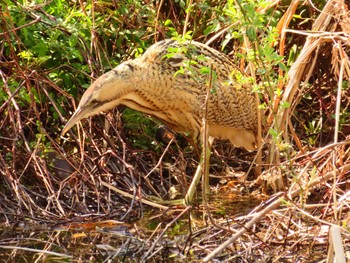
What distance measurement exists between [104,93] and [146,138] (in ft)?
2.82

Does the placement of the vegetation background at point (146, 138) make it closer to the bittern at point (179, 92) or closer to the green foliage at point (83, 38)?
the green foliage at point (83, 38)

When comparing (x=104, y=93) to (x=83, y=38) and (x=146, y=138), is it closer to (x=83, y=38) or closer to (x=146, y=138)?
(x=83, y=38)

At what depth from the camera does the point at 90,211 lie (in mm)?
5207

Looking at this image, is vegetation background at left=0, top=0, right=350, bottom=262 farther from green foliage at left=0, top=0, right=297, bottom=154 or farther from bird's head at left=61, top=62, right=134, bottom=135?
bird's head at left=61, top=62, right=134, bottom=135

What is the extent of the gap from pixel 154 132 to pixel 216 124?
0.46 m

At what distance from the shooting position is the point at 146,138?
20.3ft

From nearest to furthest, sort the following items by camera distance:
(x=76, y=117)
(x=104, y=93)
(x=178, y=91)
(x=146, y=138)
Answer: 1. (x=76, y=117)
2. (x=104, y=93)
3. (x=178, y=91)
4. (x=146, y=138)

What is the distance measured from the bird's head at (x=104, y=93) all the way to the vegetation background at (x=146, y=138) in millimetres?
211

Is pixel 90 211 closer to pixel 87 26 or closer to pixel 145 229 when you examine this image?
pixel 145 229

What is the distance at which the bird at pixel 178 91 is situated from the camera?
557cm

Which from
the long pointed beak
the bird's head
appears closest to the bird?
the bird's head

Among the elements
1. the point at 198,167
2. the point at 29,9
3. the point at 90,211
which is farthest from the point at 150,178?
the point at 29,9

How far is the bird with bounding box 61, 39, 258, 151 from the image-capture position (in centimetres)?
557

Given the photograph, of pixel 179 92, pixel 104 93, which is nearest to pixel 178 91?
pixel 179 92
